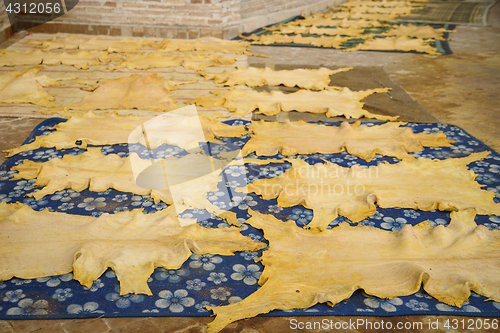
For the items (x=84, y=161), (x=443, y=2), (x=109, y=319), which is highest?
(x=443, y=2)

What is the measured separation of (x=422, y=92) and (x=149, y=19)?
12.1ft

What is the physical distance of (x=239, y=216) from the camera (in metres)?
1.92

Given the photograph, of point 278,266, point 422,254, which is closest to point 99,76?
point 278,266

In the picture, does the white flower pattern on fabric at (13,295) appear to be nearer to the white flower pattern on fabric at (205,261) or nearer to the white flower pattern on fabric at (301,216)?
the white flower pattern on fabric at (205,261)

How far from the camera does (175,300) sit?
1.43 m

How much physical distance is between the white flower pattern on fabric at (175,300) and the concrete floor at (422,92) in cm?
5

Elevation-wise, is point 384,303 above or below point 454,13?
below

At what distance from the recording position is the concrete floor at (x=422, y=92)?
1.32 m

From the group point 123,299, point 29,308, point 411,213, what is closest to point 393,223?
point 411,213

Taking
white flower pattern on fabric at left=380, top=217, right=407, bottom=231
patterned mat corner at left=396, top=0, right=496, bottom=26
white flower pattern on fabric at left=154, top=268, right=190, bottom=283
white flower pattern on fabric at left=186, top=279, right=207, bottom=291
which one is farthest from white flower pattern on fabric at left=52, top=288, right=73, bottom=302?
patterned mat corner at left=396, top=0, right=496, bottom=26

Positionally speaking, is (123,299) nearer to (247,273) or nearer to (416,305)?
(247,273)

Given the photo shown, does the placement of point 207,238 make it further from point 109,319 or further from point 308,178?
point 308,178

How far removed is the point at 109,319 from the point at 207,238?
1.70 feet

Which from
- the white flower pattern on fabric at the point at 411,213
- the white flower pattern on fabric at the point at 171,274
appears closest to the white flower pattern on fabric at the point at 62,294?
the white flower pattern on fabric at the point at 171,274
